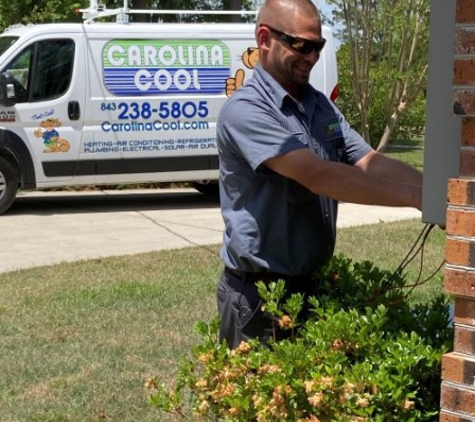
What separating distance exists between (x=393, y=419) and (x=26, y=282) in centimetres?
573

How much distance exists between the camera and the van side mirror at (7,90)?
1166cm

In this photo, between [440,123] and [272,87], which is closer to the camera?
[440,123]

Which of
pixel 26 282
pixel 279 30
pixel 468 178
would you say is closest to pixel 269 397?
pixel 468 178

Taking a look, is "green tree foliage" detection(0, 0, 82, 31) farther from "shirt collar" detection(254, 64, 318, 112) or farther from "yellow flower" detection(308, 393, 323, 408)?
"yellow flower" detection(308, 393, 323, 408)

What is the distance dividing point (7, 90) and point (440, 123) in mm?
9491

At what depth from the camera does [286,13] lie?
11.0 ft

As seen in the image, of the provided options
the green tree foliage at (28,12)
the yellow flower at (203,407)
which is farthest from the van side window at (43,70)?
the yellow flower at (203,407)

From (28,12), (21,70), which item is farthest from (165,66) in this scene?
(28,12)

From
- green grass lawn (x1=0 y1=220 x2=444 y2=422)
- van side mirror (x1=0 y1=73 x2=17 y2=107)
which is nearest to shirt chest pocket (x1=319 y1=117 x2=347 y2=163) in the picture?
green grass lawn (x1=0 y1=220 x2=444 y2=422)

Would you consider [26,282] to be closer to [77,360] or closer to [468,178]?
[77,360]

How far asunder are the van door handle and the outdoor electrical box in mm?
9465

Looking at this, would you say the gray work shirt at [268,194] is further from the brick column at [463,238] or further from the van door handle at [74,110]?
the van door handle at [74,110]

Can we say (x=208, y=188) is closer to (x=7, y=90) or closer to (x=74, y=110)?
(x=74, y=110)

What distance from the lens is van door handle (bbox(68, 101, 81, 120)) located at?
1198cm
